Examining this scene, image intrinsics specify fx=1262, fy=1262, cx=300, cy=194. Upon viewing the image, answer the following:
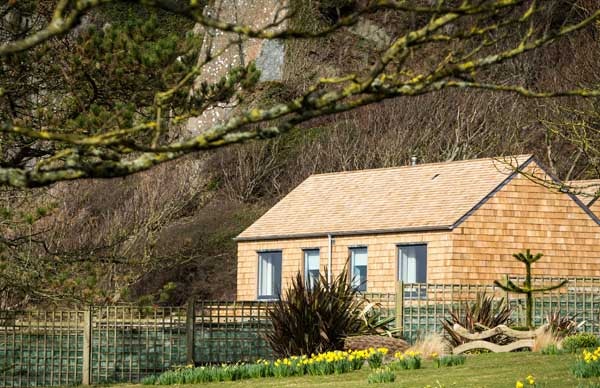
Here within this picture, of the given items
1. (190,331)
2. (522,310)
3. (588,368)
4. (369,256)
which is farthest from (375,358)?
(369,256)

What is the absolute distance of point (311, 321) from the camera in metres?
21.6

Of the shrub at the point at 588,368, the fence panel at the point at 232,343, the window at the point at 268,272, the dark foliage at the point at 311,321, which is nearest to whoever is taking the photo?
the shrub at the point at 588,368

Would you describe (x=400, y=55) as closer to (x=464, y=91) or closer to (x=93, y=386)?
(x=93, y=386)

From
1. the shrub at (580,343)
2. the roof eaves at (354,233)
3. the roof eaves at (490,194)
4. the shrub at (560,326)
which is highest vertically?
the roof eaves at (490,194)

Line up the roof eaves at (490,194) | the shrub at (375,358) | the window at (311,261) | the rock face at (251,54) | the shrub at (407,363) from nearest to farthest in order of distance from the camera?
the shrub at (407,363), the shrub at (375,358), the roof eaves at (490,194), the window at (311,261), the rock face at (251,54)

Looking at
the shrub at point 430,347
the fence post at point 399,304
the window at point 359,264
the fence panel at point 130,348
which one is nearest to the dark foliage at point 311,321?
the shrub at point 430,347

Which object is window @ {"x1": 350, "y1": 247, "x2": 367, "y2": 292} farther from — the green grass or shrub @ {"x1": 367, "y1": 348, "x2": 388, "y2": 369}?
shrub @ {"x1": 367, "y1": 348, "x2": 388, "y2": 369}

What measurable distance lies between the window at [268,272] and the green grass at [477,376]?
1676 cm

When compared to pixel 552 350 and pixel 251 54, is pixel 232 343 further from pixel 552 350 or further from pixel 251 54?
pixel 251 54

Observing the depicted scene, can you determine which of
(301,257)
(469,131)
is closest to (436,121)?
(469,131)

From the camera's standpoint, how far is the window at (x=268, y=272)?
3600cm

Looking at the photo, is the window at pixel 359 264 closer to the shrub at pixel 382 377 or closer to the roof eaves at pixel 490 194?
the roof eaves at pixel 490 194

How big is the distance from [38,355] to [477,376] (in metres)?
11.5

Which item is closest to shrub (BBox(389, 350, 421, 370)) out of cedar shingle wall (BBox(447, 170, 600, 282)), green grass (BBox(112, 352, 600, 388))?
green grass (BBox(112, 352, 600, 388))
